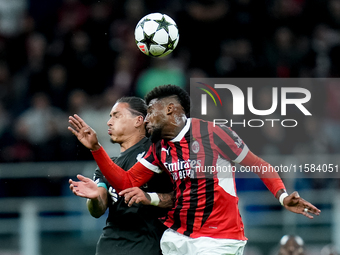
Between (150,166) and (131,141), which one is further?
(131,141)

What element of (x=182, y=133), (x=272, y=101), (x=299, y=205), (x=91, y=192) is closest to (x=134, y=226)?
(x=91, y=192)

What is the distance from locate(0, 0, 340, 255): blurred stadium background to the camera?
761cm

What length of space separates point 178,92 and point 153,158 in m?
0.62

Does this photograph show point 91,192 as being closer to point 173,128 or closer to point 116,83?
point 173,128

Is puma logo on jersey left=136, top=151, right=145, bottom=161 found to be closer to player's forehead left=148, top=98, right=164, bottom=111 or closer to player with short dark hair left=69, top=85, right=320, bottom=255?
player with short dark hair left=69, top=85, right=320, bottom=255

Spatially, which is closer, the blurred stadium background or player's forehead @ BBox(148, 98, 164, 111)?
player's forehead @ BBox(148, 98, 164, 111)

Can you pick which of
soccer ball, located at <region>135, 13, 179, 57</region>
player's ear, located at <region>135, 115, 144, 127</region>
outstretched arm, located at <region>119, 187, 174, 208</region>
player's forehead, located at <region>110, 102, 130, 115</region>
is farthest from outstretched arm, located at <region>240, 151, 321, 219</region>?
soccer ball, located at <region>135, 13, 179, 57</region>

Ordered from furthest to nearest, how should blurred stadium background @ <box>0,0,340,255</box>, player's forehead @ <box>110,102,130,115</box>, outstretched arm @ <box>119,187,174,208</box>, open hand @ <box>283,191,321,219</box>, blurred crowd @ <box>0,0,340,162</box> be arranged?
blurred crowd @ <box>0,0,340,162</box>, blurred stadium background @ <box>0,0,340,255</box>, player's forehead @ <box>110,102,130,115</box>, outstretched arm @ <box>119,187,174,208</box>, open hand @ <box>283,191,321,219</box>

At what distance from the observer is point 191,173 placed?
4238mm

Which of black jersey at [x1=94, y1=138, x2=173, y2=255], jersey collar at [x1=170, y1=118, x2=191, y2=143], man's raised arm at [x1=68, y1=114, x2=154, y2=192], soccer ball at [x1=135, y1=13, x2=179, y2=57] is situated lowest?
black jersey at [x1=94, y1=138, x2=173, y2=255]

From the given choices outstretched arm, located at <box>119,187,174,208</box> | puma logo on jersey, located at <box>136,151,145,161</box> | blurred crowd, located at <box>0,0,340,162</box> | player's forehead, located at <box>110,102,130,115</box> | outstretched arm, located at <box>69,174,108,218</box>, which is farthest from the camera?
blurred crowd, located at <box>0,0,340,162</box>

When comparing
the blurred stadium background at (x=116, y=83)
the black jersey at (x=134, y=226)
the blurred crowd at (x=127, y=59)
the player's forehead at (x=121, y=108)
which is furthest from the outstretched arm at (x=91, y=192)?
the blurred crowd at (x=127, y=59)

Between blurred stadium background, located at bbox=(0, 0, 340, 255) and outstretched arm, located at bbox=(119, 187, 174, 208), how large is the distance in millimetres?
3274

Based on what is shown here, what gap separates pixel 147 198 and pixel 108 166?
43 cm
